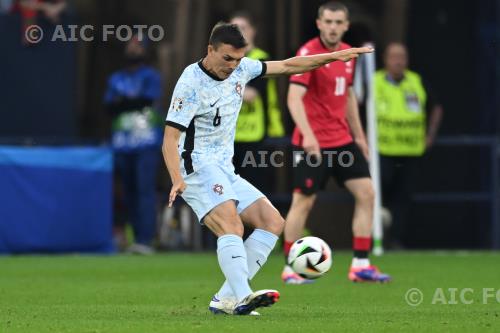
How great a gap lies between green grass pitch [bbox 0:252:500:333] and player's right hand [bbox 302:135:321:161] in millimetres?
1009

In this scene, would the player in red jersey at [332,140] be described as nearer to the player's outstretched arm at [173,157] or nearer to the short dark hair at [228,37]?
the short dark hair at [228,37]

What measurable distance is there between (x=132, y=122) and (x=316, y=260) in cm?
657

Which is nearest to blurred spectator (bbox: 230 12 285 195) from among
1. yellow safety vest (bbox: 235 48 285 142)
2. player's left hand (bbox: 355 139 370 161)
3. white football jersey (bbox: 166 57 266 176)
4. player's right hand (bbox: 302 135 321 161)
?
yellow safety vest (bbox: 235 48 285 142)

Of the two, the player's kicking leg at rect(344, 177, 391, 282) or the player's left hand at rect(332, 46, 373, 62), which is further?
the player's kicking leg at rect(344, 177, 391, 282)

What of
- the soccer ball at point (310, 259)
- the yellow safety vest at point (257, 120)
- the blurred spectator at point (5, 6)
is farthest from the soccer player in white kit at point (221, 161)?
the blurred spectator at point (5, 6)

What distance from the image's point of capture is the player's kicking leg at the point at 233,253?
317 inches

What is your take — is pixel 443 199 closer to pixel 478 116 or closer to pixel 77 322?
pixel 478 116

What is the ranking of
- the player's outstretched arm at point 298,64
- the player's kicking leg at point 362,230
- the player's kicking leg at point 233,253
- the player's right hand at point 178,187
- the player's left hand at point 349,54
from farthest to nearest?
the player's kicking leg at point 362,230, the player's outstretched arm at point 298,64, the player's left hand at point 349,54, the player's kicking leg at point 233,253, the player's right hand at point 178,187

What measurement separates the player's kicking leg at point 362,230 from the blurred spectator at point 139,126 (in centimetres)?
438

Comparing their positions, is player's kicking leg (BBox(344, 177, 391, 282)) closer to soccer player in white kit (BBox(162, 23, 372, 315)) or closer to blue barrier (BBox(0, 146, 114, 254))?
soccer player in white kit (BBox(162, 23, 372, 315))

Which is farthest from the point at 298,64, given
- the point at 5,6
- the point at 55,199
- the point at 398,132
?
the point at 5,6

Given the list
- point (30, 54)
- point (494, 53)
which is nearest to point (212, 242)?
point (30, 54)

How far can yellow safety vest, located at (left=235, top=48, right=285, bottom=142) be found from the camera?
13.4 m

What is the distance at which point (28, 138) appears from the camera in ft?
52.3
